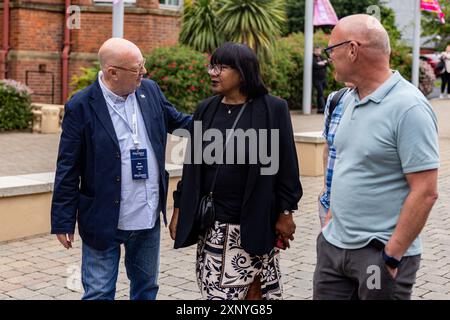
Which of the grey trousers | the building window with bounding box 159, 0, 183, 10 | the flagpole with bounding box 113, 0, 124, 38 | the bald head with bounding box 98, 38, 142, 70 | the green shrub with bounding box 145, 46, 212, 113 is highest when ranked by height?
the building window with bounding box 159, 0, 183, 10

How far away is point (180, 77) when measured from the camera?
14.7m

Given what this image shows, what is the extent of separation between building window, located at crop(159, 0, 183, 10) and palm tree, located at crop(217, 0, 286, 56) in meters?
1.10

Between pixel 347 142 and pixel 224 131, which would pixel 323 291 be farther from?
pixel 224 131

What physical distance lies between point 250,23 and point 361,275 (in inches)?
648

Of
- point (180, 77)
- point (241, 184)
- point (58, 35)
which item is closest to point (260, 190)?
point (241, 184)

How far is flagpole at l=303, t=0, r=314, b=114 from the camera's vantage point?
2031 cm

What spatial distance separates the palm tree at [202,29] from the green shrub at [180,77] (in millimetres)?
3973

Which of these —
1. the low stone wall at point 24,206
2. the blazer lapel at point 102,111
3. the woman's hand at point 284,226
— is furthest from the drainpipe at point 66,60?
the woman's hand at point 284,226

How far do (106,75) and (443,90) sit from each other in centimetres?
2463

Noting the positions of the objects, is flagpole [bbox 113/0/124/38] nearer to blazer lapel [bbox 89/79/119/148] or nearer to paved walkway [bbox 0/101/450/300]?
paved walkway [bbox 0/101/450/300]

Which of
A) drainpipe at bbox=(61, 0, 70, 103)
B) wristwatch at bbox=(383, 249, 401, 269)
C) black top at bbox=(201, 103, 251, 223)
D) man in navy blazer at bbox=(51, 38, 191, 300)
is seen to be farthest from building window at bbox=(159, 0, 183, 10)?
wristwatch at bbox=(383, 249, 401, 269)

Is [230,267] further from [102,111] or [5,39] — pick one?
[5,39]

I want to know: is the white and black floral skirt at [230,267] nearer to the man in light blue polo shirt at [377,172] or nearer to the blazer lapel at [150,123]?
the blazer lapel at [150,123]
